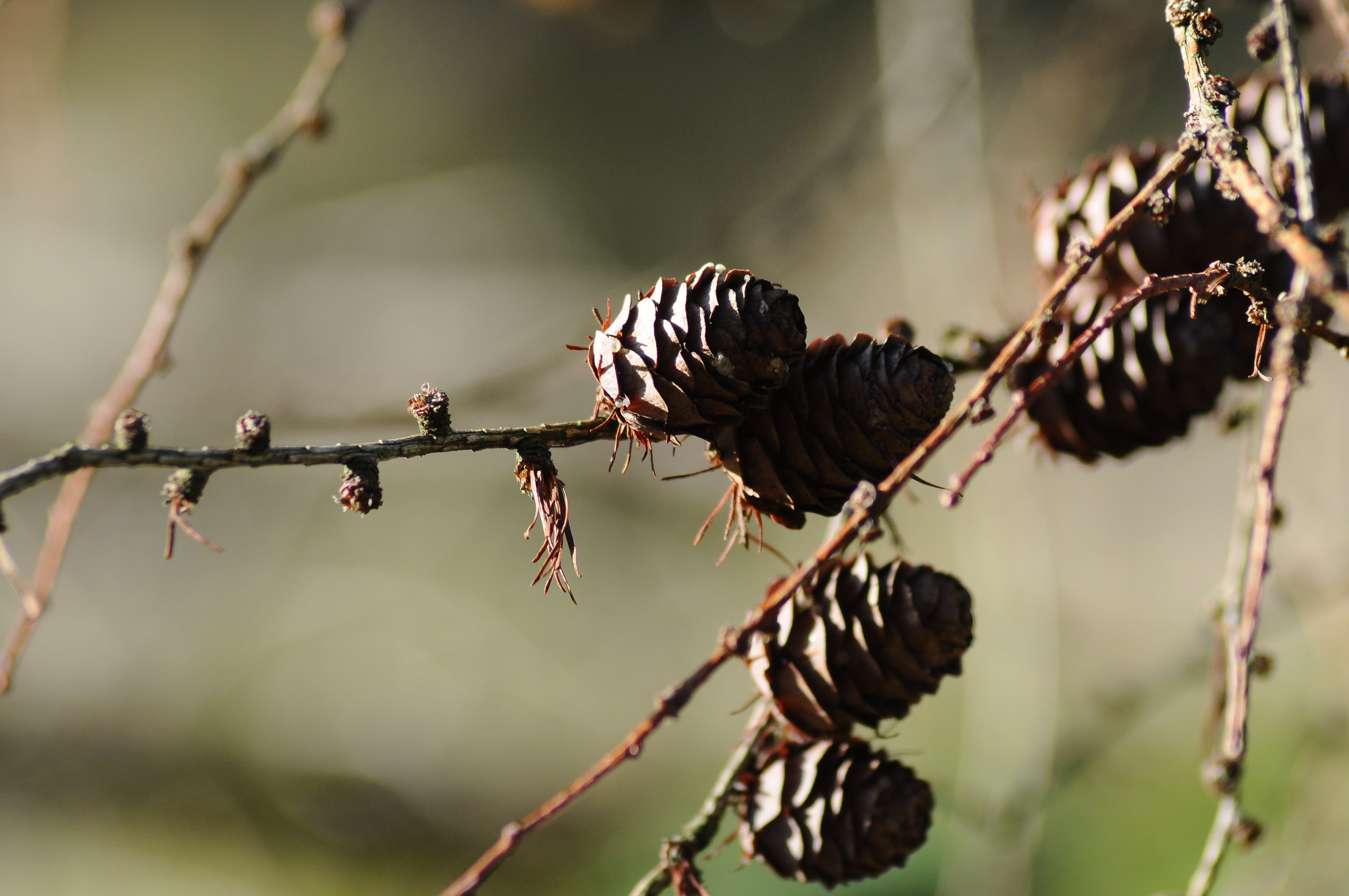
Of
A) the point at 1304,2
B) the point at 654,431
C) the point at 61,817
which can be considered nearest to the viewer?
the point at 654,431

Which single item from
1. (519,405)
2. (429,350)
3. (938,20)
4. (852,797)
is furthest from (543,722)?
(852,797)

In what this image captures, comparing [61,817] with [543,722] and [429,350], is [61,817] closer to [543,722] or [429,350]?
[543,722]

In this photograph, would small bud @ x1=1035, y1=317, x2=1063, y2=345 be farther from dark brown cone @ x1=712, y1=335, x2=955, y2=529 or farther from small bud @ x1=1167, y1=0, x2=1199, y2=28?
small bud @ x1=1167, y1=0, x2=1199, y2=28

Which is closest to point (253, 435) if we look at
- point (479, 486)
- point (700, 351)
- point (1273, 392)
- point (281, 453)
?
point (281, 453)

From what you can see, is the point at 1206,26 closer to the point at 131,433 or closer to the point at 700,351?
the point at 700,351

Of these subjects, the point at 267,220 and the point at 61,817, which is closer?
the point at 61,817

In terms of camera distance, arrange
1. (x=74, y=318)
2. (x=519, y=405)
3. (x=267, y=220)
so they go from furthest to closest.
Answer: (x=267, y=220) < (x=74, y=318) < (x=519, y=405)

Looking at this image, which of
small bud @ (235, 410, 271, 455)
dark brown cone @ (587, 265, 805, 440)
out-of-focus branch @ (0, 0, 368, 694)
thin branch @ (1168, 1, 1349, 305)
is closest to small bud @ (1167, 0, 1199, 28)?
thin branch @ (1168, 1, 1349, 305)

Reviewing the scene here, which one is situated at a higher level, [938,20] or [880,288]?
[880,288]
